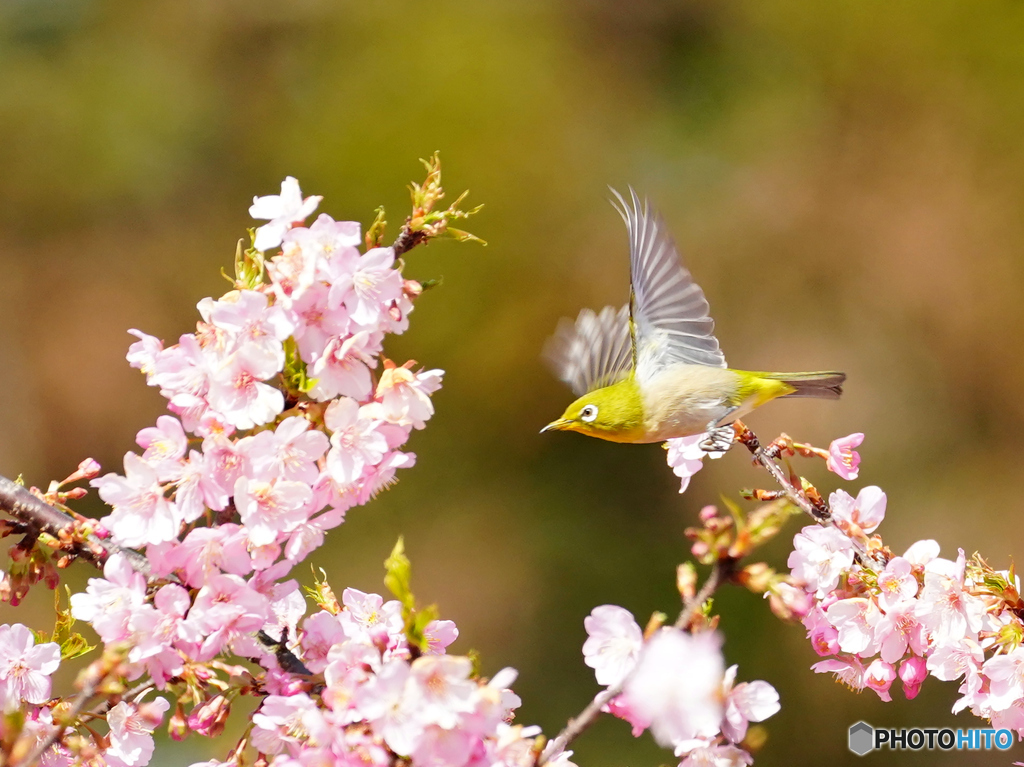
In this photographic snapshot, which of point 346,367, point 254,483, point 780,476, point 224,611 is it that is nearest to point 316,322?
point 346,367

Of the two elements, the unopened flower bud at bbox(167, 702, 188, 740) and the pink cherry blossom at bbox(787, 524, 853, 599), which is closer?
the unopened flower bud at bbox(167, 702, 188, 740)

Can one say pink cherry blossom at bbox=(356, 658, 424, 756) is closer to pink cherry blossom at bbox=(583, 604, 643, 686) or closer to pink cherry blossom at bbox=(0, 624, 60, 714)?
pink cherry blossom at bbox=(583, 604, 643, 686)

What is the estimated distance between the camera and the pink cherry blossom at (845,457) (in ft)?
4.50

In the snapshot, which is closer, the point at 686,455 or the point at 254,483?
the point at 254,483

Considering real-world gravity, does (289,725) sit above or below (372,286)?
below

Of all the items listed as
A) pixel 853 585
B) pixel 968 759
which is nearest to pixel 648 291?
pixel 853 585

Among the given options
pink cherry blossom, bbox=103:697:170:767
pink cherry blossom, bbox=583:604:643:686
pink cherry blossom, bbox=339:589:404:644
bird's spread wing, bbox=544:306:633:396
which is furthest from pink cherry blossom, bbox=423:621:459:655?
bird's spread wing, bbox=544:306:633:396

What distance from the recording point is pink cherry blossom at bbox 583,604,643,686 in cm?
91

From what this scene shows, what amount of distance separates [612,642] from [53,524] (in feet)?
1.98

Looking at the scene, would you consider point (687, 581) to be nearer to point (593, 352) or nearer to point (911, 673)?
point (911, 673)

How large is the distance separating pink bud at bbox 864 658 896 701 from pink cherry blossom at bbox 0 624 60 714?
1.01m

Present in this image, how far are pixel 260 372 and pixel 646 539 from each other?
4416mm

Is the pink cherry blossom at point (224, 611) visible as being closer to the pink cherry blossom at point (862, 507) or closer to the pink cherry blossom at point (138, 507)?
the pink cherry blossom at point (138, 507)

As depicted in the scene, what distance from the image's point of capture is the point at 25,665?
1.00 m
